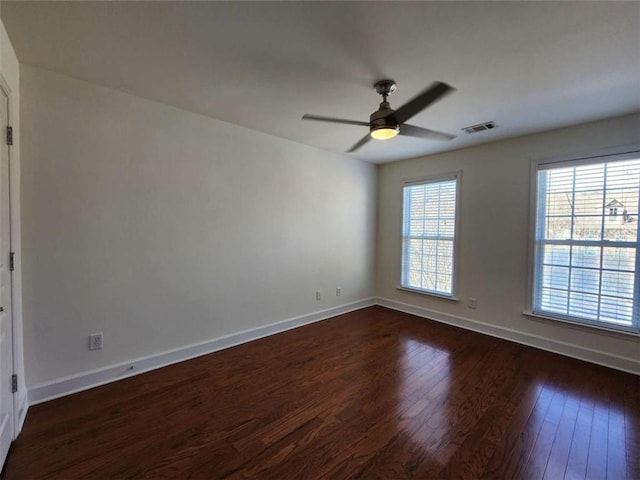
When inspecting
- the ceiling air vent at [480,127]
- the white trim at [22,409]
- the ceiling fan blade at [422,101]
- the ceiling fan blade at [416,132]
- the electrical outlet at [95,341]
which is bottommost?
the white trim at [22,409]

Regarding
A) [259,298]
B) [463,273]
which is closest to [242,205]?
[259,298]

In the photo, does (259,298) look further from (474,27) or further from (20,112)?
(474,27)

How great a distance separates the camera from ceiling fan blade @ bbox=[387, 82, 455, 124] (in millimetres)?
1659

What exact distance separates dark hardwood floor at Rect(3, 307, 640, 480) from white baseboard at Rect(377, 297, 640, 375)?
0.12 metres

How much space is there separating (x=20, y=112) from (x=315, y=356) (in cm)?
304

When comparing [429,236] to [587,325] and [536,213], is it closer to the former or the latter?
[536,213]

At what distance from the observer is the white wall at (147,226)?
6.79 ft

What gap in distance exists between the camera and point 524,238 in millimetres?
3277

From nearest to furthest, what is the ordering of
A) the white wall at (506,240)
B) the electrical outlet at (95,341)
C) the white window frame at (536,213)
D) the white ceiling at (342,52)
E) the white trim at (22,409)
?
1. the white ceiling at (342,52)
2. the white trim at (22,409)
3. the electrical outlet at (95,341)
4. the white window frame at (536,213)
5. the white wall at (506,240)

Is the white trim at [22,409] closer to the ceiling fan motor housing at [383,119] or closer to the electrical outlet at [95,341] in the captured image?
the electrical outlet at [95,341]

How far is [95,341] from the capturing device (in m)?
2.28

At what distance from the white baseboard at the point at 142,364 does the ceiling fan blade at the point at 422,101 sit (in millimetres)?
2665

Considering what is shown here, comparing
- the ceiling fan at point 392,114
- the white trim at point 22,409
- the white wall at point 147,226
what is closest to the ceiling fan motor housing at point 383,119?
the ceiling fan at point 392,114

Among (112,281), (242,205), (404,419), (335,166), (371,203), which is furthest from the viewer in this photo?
(371,203)
